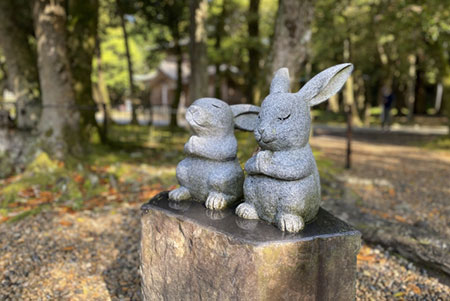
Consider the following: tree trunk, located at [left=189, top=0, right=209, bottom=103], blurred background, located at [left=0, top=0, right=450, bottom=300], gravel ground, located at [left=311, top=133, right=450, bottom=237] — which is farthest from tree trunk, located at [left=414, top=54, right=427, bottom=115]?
tree trunk, located at [left=189, top=0, right=209, bottom=103]

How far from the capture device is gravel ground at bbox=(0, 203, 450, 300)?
317 cm

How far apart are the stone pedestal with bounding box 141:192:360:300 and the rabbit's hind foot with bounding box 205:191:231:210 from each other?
0.05m

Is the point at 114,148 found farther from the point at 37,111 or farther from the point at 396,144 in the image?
the point at 396,144

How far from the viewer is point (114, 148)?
880 cm

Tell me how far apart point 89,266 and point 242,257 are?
224cm

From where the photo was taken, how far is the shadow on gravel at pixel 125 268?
3.19 metres

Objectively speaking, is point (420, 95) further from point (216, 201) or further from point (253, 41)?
point (216, 201)

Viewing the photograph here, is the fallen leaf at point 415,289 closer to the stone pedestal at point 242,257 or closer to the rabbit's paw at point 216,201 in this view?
the stone pedestal at point 242,257

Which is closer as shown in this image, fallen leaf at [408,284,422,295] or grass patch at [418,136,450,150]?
fallen leaf at [408,284,422,295]

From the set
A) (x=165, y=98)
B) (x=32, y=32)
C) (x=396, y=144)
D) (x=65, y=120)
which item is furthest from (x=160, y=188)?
(x=165, y=98)

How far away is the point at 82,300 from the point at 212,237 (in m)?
1.65

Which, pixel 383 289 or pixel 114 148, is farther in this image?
pixel 114 148

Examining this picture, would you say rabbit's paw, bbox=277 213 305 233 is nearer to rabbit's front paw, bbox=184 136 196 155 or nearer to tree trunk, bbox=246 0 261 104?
rabbit's front paw, bbox=184 136 196 155

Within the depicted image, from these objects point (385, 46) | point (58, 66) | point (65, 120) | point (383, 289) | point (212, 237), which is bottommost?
point (383, 289)
